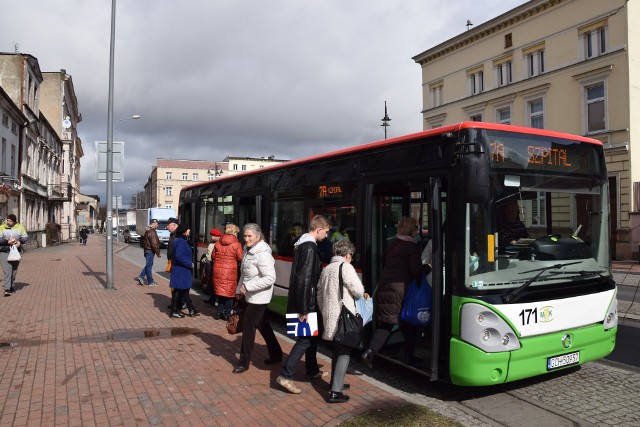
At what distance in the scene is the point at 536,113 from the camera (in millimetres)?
27406

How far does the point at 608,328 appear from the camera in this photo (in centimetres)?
558

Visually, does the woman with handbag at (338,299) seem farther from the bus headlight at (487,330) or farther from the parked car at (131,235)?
the parked car at (131,235)

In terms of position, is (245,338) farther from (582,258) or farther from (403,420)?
(582,258)

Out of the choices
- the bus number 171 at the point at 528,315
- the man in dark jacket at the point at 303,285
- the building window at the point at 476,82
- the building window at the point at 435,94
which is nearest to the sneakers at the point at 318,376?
the man in dark jacket at the point at 303,285

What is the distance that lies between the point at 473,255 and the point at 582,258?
4.77 feet

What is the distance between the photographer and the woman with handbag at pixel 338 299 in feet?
16.0

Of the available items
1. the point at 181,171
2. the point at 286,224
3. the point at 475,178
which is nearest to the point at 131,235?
the point at 286,224

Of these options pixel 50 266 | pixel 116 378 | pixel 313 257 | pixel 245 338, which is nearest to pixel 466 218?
pixel 313 257

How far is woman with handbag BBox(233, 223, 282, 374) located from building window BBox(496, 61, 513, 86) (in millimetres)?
27123

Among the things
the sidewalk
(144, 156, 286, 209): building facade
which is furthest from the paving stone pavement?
(144, 156, 286, 209): building facade

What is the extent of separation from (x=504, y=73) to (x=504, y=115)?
240cm

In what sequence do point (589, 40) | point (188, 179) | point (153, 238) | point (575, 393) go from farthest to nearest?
point (188, 179), point (589, 40), point (153, 238), point (575, 393)

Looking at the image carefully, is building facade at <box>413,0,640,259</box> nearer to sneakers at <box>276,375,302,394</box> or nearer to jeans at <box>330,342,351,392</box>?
jeans at <box>330,342,351,392</box>

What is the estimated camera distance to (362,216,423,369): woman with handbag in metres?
5.38
